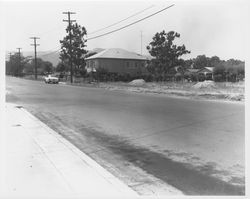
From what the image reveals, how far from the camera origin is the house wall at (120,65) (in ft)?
208

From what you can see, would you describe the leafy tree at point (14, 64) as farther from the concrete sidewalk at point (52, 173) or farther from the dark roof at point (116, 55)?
the dark roof at point (116, 55)

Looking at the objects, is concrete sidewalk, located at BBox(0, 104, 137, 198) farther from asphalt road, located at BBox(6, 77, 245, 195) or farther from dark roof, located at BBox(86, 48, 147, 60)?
dark roof, located at BBox(86, 48, 147, 60)

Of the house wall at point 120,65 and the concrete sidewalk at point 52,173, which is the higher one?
the house wall at point 120,65

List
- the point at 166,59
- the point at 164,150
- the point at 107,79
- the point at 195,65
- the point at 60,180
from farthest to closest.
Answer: the point at 195,65 → the point at 107,79 → the point at 166,59 → the point at 164,150 → the point at 60,180

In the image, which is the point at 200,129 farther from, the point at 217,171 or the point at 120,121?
the point at 217,171

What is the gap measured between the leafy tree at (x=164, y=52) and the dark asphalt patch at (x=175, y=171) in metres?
40.1

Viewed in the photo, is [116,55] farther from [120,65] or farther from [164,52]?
[164,52]

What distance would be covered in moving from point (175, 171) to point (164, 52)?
139ft

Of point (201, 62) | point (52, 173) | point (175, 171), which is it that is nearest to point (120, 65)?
point (201, 62)

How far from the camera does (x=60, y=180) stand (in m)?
5.06

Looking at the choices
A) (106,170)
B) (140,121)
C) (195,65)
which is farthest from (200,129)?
(195,65)

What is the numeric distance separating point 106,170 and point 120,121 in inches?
215

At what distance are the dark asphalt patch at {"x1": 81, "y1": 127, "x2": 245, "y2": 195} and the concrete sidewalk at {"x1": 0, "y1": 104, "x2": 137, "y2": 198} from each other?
886mm

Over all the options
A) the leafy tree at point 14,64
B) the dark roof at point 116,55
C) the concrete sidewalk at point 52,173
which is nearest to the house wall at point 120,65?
the dark roof at point 116,55
